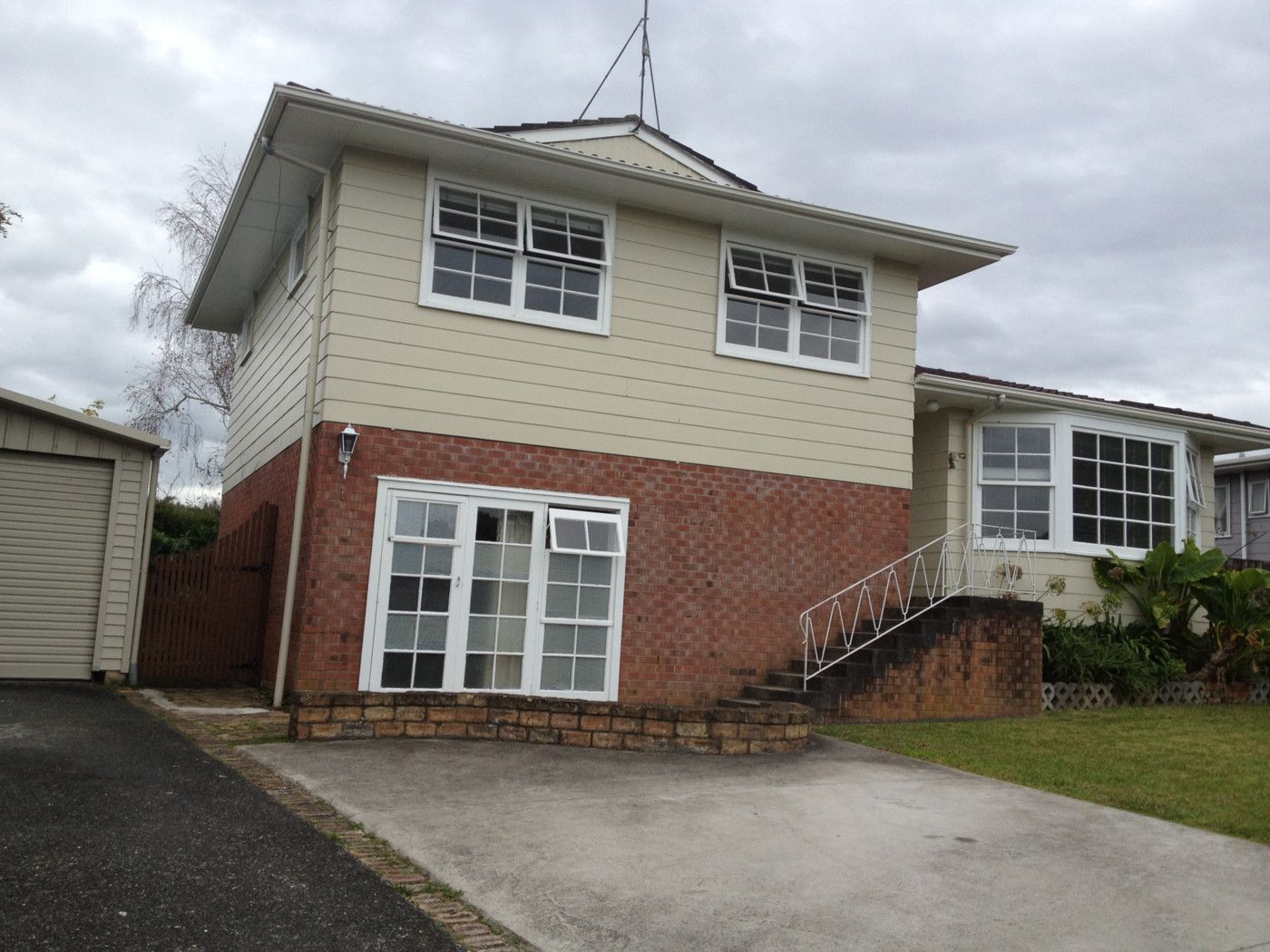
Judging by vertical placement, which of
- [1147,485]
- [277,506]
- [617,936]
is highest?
[1147,485]

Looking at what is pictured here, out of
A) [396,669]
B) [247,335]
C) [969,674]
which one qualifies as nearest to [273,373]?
[247,335]

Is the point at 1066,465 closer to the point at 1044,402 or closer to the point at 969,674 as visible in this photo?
the point at 1044,402

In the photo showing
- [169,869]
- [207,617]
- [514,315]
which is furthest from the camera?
[207,617]

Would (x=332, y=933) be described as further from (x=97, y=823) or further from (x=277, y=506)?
(x=277, y=506)

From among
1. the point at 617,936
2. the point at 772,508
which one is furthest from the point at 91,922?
the point at 772,508

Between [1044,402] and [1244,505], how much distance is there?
596 inches

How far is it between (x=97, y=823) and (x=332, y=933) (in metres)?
1.88

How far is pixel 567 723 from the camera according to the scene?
837 cm

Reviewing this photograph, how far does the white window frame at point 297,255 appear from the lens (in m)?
11.8

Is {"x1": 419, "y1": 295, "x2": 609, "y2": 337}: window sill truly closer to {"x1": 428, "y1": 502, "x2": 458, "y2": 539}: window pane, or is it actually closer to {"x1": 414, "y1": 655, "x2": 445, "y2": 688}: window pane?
{"x1": 428, "y1": 502, "x2": 458, "y2": 539}: window pane

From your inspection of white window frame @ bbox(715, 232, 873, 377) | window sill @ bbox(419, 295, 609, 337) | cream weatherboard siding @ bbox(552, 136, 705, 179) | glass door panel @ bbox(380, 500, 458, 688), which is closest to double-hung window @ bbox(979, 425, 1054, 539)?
white window frame @ bbox(715, 232, 873, 377)

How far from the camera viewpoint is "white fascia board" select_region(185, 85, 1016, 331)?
385 inches

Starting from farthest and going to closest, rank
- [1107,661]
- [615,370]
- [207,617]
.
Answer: [1107,661], [207,617], [615,370]

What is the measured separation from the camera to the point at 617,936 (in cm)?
430
